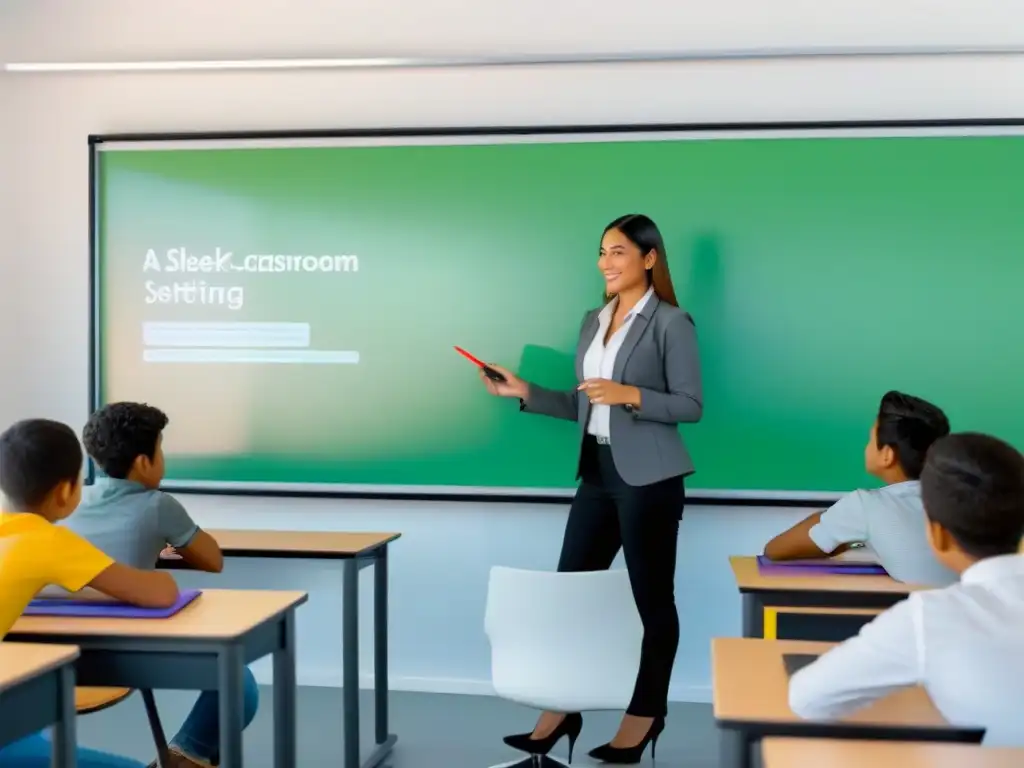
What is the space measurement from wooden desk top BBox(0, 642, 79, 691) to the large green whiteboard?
2.21 m

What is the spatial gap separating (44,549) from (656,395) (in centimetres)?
185

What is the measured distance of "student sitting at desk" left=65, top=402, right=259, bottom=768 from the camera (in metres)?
2.57

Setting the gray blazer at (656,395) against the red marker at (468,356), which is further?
the red marker at (468,356)

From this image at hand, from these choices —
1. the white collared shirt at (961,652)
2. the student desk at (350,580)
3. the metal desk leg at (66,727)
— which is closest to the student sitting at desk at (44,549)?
the metal desk leg at (66,727)

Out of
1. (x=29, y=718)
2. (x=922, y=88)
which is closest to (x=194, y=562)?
(x=29, y=718)

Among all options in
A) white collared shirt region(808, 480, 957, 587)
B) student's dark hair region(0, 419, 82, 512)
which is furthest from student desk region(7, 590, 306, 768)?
white collared shirt region(808, 480, 957, 587)

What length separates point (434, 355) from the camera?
4.14m

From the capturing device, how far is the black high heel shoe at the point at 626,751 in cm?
327

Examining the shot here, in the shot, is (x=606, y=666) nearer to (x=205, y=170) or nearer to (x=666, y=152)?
(x=666, y=152)

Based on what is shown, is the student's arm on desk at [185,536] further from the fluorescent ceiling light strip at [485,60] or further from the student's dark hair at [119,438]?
the fluorescent ceiling light strip at [485,60]

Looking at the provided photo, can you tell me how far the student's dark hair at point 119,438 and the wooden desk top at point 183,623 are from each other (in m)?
0.51

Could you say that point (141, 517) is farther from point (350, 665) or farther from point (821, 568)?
point (821, 568)

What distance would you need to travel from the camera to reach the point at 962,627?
146 centimetres

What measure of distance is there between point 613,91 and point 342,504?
1943 millimetres
